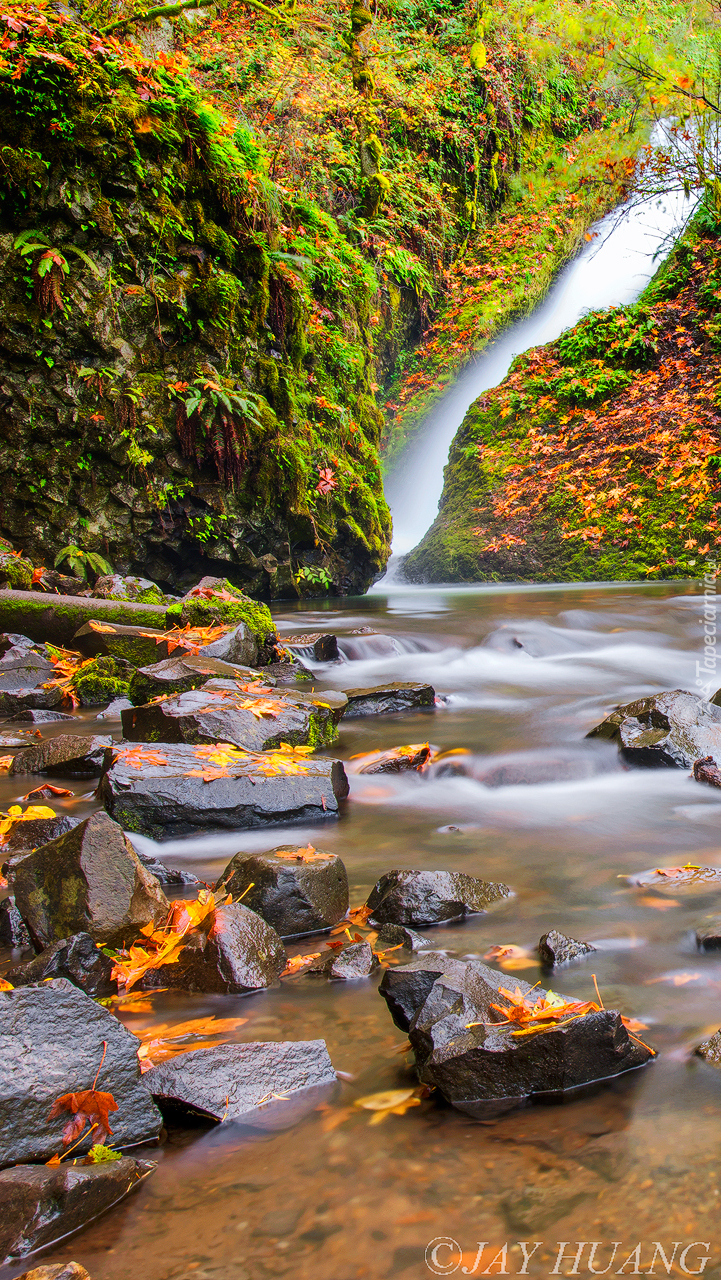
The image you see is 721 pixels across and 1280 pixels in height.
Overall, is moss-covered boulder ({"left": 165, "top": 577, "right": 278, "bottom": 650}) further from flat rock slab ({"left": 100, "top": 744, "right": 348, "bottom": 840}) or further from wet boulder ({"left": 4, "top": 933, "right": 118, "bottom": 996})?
wet boulder ({"left": 4, "top": 933, "right": 118, "bottom": 996})

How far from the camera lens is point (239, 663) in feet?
19.7

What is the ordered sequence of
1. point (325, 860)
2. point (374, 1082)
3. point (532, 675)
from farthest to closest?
1. point (532, 675)
2. point (325, 860)
3. point (374, 1082)

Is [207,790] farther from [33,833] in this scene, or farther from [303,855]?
[303,855]

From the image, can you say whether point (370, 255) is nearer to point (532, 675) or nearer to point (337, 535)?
point (337, 535)

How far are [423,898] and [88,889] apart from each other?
1.05 metres

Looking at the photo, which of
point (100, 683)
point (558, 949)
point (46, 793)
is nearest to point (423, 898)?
point (558, 949)

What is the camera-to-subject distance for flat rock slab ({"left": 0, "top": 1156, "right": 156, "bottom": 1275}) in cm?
119

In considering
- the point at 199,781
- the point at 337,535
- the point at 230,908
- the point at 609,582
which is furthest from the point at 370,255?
the point at 230,908

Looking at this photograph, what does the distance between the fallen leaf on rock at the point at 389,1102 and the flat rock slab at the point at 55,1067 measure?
0.43 m

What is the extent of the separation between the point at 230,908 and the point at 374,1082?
2.23 ft

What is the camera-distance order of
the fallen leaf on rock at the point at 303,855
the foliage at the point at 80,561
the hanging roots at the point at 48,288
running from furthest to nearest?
1. the foliage at the point at 80,561
2. the hanging roots at the point at 48,288
3. the fallen leaf on rock at the point at 303,855

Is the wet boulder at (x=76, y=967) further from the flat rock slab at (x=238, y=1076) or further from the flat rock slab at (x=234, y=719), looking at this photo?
the flat rock slab at (x=234, y=719)

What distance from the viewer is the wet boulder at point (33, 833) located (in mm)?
2857

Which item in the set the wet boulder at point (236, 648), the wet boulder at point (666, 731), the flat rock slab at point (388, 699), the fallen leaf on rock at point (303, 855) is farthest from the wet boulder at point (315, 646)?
the fallen leaf on rock at point (303, 855)
